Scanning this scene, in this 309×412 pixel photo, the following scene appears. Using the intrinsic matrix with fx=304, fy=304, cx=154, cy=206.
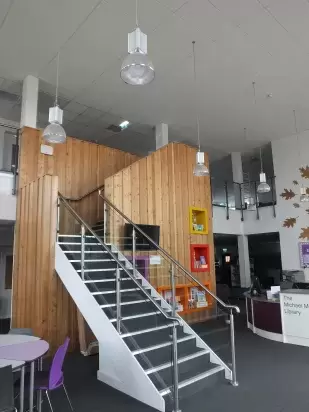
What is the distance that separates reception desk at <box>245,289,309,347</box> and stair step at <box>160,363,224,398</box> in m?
2.47

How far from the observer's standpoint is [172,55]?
644 centimetres

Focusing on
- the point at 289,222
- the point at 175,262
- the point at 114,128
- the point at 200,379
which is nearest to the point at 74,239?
the point at 175,262

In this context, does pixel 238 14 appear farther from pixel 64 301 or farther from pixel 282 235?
pixel 282 235

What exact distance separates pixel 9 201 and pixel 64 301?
7.81ft

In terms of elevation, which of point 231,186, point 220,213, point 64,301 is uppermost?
point 231,186

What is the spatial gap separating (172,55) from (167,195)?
3421 mm

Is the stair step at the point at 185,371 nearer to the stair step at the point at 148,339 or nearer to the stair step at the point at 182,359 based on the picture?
the stair step at the point at 182,359

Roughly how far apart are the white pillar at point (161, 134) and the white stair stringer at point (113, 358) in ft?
18.3

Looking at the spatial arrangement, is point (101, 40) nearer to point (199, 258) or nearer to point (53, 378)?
point (53, 378)

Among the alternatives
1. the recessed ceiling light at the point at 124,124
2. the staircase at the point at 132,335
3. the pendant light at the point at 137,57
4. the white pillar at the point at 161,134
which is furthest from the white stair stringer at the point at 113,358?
the recessed ceiling light at the point at 124,124

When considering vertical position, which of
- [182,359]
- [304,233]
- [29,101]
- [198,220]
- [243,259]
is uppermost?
[29,101]

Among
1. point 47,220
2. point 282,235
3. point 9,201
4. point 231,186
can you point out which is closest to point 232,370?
point 47,220

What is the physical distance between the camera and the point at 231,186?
11.8m

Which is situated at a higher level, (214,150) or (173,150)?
(214,150)
